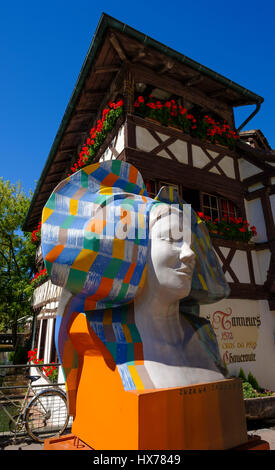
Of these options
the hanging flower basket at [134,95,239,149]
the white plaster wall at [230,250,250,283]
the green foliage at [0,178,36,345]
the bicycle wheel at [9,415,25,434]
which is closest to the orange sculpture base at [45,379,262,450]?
the bicycle wheel at [9,415,25,434]

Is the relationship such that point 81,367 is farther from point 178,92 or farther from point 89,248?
point 178,92

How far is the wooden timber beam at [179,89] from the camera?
7.72 m

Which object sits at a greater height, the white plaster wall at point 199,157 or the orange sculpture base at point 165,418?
the white plaster wall at point 199,157

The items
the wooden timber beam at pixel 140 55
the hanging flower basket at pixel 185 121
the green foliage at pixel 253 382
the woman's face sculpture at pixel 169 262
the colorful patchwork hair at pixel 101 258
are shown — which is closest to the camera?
the colorful patchwork hair at pixel 101 258

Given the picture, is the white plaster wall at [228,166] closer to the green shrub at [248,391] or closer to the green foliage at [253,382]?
the green foliage at [253,382]

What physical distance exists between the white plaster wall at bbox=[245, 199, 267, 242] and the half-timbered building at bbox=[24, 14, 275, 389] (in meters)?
0.03

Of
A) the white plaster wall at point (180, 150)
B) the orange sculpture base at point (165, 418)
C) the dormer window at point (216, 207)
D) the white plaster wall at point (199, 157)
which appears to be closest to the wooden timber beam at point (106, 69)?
the white plaster wall at point (180, 150)

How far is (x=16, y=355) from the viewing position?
16.0 m

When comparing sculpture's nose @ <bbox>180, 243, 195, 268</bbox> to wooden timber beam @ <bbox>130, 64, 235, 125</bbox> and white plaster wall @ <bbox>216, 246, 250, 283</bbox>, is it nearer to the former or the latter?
white plaster wall @ <bbox>216, 246, 250, 283</bbox>

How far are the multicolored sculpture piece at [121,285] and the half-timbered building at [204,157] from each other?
14.4ft

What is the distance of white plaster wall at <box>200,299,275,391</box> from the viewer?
6750mm

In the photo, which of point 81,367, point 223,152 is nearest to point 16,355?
point 223,152

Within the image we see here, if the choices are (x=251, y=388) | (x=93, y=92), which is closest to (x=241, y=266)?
(x=251, y=388)

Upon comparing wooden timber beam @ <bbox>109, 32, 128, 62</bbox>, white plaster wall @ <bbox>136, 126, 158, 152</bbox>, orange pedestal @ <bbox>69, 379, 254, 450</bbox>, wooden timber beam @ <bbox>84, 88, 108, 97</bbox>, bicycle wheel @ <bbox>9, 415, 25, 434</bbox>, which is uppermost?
wooden timber beam @ <bbox>84, 88, 108, 97</bbox>
